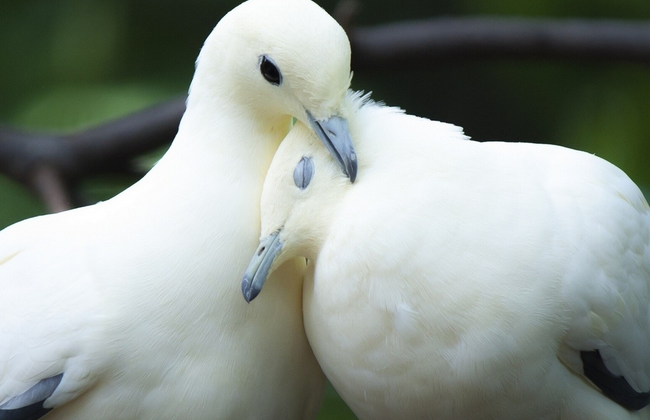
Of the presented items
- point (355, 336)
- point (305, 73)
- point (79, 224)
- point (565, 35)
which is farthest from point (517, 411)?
point (565, 35)

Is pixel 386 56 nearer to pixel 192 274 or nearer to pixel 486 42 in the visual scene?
pixel 486 42

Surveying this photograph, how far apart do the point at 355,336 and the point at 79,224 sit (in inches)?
17.5

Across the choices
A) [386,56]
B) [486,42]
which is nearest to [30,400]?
[386,56]

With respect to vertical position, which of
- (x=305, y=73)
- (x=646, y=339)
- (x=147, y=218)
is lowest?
(x=646, y=339)

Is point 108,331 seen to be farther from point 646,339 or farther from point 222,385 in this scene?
point 646,339

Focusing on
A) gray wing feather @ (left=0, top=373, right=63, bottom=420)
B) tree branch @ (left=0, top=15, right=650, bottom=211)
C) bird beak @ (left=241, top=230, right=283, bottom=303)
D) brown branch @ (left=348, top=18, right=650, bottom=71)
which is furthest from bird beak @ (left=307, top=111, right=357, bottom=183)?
brown branch @ (left=348, top=18, right=650, bottom=71)

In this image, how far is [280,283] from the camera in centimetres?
124

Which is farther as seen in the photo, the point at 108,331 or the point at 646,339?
the point at 646,339

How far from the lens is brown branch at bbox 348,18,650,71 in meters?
2.28

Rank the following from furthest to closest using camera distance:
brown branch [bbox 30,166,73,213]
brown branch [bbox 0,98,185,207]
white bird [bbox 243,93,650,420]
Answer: brown branch [bbox 0,98,185,207] → brown branch [bbox 30,166,73,213] → white bird [bbox 243,93,650,420]

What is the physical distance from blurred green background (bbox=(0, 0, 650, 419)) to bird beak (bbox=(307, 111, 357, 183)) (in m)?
2.01

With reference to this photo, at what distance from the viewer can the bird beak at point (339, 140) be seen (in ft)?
3.69

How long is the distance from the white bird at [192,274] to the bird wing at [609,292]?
0.33 meters

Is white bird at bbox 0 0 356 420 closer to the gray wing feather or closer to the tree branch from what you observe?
the gray wing feather
